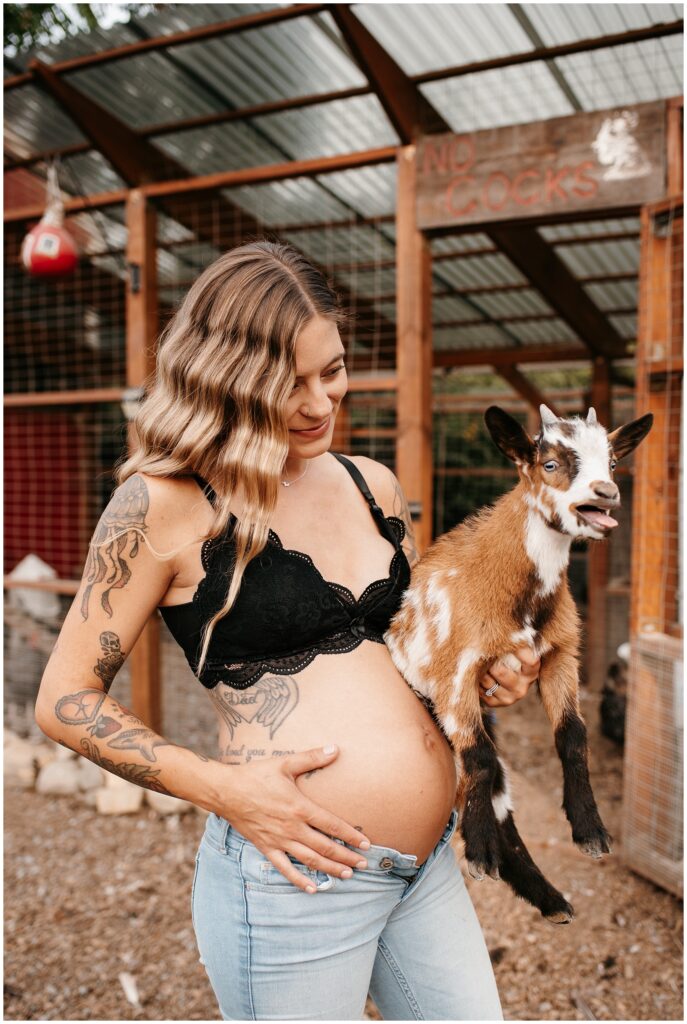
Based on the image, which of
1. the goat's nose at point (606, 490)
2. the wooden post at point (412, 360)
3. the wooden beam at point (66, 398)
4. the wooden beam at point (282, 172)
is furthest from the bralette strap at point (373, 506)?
the wooden beam at point (66, 398)

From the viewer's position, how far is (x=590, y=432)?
59.1 inches

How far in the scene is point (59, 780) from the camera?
15.0 ft

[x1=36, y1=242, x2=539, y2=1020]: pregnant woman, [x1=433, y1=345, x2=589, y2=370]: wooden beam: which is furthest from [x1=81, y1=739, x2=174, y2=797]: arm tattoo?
[x1=433, y1=345, x2=589, y2=370]: wooden beam

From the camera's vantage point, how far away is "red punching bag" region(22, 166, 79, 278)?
4.21m

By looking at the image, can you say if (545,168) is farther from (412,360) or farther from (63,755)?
(63,755)

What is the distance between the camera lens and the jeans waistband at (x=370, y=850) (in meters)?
1.34

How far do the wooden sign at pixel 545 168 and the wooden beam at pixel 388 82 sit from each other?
11 centimetres

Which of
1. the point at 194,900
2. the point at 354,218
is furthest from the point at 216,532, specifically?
the point at 354,218

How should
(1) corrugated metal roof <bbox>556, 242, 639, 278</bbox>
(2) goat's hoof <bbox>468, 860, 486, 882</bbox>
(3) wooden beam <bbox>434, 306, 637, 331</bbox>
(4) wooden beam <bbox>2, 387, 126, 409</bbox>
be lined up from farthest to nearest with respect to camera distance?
(3) wooden beam <bbox>434, 306, 637, 331</bbox> < (1) corrugated metal roof <bbox>556, 242, 639, 278</bbox> < (4) wooden beam <bbox>2, 387, 126, 409</bbox> < (2) goat's hoof <bbox>468, 860, 486, 882</bbox>

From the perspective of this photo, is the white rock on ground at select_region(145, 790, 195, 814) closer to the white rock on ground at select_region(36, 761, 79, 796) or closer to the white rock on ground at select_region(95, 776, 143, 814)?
the white rock on ground at select_region(95, 776, 143, 814)

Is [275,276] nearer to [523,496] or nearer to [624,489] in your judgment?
[523,496]

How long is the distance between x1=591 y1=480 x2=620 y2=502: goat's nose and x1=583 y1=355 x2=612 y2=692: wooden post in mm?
4797

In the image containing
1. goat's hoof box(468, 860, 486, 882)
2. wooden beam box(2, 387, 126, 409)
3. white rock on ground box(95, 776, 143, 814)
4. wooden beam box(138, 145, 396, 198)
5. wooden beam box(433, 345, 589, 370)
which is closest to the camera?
goat's hoof box(468, 860, 486, 882)

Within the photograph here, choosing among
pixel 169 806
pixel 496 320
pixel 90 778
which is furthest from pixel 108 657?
pixel 496 320
